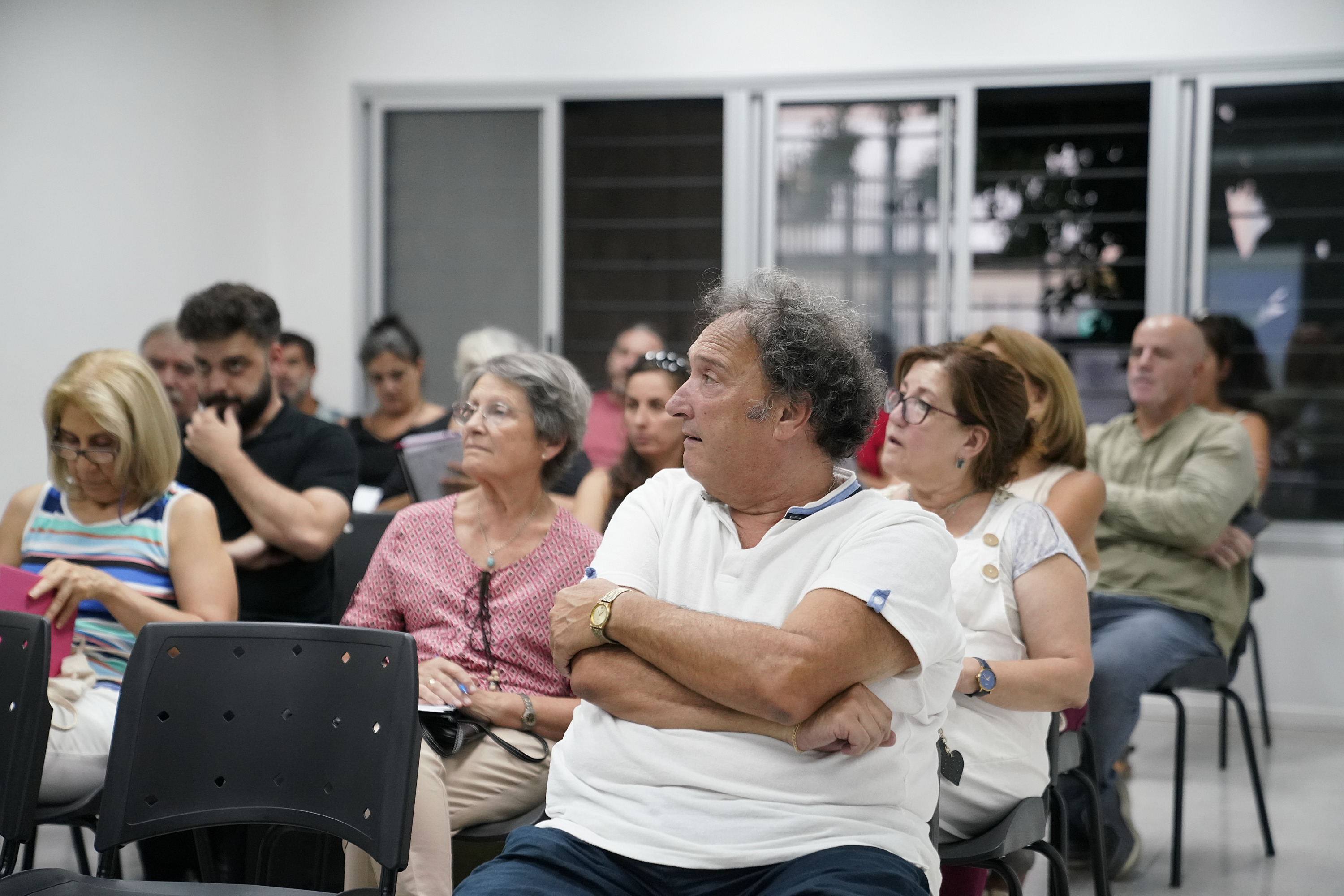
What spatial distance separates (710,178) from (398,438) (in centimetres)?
185

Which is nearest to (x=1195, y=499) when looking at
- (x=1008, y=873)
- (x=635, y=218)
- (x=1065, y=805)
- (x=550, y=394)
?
(x=1065, y=805)

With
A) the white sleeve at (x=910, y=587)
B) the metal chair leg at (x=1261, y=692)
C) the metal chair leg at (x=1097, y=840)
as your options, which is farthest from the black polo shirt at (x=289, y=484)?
the metal chair leg at (x=1261, y=692)

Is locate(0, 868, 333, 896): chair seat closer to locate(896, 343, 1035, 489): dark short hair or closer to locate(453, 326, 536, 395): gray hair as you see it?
locate(896, 343, 1035, 489): dark short hair

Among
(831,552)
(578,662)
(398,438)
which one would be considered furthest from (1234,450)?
(398,438)

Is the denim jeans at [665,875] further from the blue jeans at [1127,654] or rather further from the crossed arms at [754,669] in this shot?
the blue jeans at [1127,654]

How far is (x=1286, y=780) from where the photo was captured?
3924mm

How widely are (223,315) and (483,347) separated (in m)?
1.68

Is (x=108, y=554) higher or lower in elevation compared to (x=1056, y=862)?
higher

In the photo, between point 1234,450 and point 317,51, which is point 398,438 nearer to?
point 317,51

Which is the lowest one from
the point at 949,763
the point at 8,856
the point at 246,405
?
the point at 8,856

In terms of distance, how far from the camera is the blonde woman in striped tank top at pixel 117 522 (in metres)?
2.40

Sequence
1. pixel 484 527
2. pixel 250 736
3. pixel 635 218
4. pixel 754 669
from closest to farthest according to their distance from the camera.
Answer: pixel 754 669 < pixel 250 736 < pixel 484 527 < pixel 635 218

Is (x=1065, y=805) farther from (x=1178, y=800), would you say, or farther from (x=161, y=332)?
(x=161, y=332)

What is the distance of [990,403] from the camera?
217 centimetres
